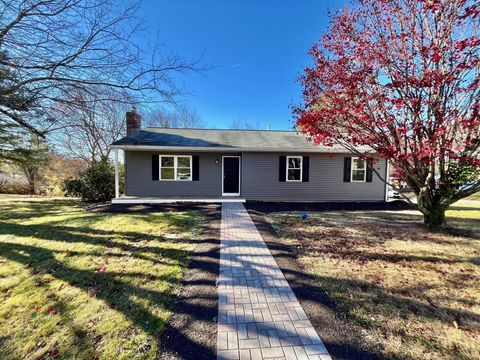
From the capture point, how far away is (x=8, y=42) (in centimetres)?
368

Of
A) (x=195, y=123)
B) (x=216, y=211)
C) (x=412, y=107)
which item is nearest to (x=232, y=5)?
(x=412, y=107)

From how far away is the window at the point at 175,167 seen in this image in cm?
1123

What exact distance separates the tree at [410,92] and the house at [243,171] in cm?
481

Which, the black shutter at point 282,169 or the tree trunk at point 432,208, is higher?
the black shutter at point 282,169

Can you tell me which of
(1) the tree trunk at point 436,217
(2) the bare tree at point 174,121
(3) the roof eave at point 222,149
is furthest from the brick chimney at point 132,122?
(1) the tree trunk at point 436,217

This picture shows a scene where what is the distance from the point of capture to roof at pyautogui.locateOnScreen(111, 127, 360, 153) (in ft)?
34.1

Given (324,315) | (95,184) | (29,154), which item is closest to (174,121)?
(29,154)

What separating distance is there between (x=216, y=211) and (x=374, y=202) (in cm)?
874

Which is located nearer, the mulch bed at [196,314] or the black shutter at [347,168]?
the mulch bed at [196,314]

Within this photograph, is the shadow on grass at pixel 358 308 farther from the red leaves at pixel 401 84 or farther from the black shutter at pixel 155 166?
the black shutter at pixel 155 166

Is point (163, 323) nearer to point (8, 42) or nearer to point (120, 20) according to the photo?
point (120, 20)

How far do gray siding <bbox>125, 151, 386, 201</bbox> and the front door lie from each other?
307 mm

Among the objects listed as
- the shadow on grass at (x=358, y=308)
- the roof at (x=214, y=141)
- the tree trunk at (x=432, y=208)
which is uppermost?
the roof at (x=214, y=141)

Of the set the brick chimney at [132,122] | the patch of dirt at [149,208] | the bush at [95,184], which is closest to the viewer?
the patch of dirt at [149,208]
